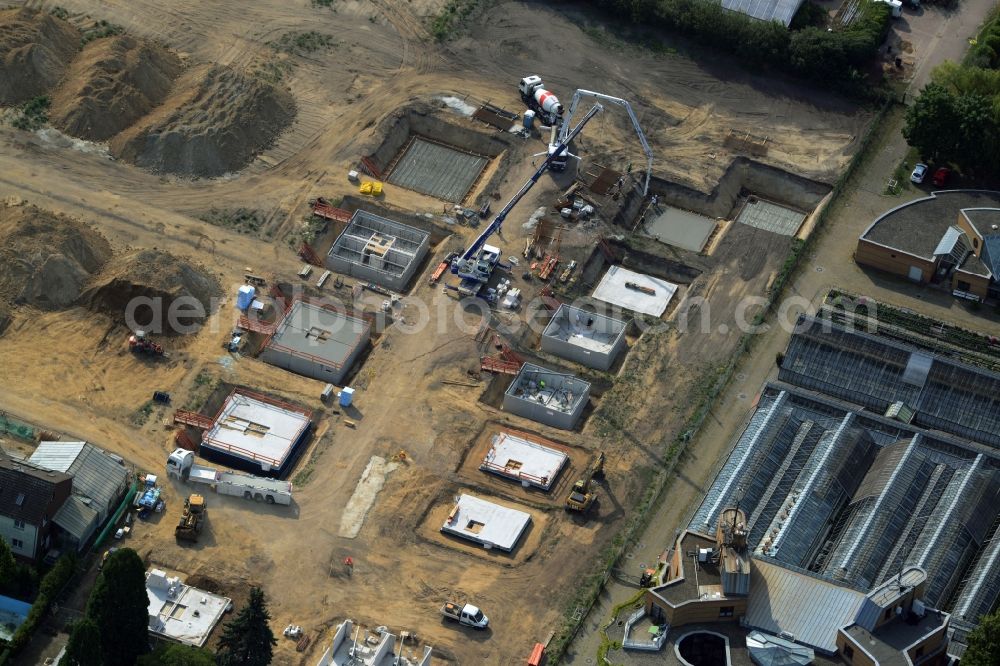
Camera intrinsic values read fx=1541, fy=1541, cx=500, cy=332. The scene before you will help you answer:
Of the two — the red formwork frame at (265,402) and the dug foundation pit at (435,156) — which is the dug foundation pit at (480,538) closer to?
the red formwork frame at (265,402)

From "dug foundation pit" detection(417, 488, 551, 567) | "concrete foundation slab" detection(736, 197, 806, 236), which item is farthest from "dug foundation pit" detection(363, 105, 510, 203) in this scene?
"dug foundation pit" detection(417, 488, 551, 567)

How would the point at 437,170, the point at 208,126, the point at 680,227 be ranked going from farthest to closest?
the point at 437,170
the point at 208,126
the point at 680,227

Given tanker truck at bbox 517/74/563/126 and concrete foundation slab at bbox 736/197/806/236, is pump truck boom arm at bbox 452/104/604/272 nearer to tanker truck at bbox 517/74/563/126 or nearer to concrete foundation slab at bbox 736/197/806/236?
tanker truck at bbox 517/74/563/126

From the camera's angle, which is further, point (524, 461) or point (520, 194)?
point (520, 194)

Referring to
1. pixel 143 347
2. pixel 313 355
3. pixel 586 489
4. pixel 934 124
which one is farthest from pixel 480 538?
pixel 934 124

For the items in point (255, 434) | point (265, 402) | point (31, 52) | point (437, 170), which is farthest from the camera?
point (31, 52)

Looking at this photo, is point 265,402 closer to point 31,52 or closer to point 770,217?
point 31,52

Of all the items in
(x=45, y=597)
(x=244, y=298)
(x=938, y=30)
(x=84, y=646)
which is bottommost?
(x=84, y=646)
